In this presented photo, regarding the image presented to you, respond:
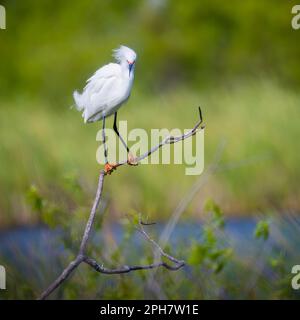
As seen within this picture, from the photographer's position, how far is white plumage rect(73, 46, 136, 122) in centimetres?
589

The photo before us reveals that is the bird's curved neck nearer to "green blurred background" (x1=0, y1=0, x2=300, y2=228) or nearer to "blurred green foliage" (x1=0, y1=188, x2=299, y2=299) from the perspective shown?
"green blurred background" (x1=0, y1=0, x2=300, y2=228)

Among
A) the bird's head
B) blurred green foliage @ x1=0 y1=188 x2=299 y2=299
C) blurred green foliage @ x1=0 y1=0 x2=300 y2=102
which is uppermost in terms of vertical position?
blurred green foliage @ x1=0 y1=0 x2=300 y2=102

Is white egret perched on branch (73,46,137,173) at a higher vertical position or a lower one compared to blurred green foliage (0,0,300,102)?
lower

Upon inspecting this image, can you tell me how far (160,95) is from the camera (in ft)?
62.2

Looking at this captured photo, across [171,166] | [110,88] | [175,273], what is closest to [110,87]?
[110,88]

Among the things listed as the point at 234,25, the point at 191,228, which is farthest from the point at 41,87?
the point at 191,228

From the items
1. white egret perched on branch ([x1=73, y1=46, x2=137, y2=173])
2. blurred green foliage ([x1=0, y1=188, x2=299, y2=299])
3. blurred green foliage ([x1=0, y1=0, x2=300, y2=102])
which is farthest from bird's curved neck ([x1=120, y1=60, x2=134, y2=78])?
blurred green foliage ([x1=0, y1=0, x2=300, y2=102])

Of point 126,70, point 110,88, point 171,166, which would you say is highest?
point 126,70

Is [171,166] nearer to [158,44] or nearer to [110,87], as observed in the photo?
Answer: [110,87]

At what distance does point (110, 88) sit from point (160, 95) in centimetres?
1297

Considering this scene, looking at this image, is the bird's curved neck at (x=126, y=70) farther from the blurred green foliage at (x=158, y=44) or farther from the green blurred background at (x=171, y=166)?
the blurred green foliage at (x=158, y=44)

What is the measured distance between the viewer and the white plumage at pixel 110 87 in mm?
5887

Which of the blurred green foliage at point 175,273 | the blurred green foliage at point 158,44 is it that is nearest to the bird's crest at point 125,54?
the blurred green foliage at point 175,273

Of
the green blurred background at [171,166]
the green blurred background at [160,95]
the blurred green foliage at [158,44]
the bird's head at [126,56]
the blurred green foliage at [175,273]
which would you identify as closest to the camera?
the bird's head at [126,56]
